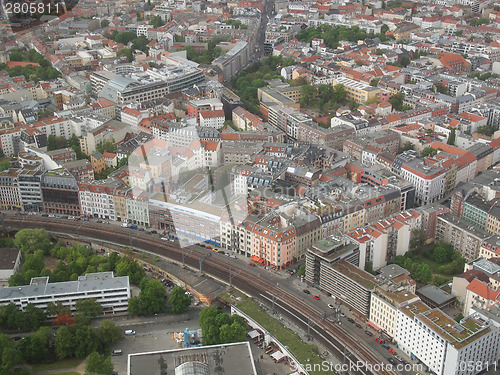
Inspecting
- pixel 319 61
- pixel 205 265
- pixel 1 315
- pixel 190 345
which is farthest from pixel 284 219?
pixel 319 61

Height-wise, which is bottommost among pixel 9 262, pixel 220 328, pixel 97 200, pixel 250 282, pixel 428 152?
pixel 250 282

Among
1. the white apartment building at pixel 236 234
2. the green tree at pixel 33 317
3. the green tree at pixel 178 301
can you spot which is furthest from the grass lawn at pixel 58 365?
the white apartment building at pixel 236 234

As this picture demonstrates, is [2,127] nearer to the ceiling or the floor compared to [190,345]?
nearer to the ceiling

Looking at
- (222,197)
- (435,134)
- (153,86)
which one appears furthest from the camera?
(153,86)

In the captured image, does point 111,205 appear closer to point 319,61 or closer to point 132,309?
point 132,309

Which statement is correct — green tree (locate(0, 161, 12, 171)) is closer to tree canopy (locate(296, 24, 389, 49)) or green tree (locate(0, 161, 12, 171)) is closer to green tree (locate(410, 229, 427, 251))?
green tree (locate(410, 229, 427, 251))

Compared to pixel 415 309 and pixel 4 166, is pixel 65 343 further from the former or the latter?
pixel 4 166

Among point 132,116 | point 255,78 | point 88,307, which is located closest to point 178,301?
point 88,307
